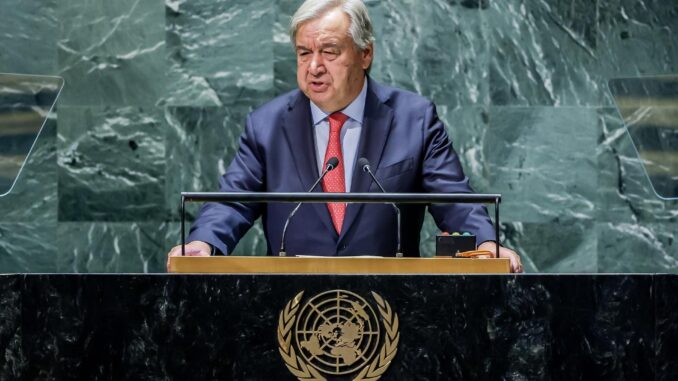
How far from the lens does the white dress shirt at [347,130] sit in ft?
16.7

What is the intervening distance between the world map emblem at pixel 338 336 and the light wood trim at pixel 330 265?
181 millimetres

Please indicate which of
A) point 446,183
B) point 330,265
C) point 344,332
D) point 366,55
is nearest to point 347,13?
point 366,55

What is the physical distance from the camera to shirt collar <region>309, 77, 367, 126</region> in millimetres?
5188

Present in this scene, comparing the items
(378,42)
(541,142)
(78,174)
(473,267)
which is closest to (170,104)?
(78,174)

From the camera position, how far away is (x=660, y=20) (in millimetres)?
7246

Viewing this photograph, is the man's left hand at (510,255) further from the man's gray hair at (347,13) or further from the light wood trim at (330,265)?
the man's gray hair at (347,13)

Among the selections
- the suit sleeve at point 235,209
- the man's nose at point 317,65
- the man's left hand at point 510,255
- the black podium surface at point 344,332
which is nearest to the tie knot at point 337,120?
the man's nose at point 317,65

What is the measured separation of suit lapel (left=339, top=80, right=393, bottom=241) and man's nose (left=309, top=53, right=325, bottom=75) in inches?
10.2

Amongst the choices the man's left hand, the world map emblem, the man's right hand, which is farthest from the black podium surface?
the man's right hand

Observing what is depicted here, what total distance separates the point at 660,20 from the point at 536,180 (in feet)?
3.76

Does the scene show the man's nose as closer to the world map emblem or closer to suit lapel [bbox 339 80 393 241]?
suit lapel [bbox 339 80 393 241]

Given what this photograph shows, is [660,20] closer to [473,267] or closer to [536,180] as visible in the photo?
[536,180]

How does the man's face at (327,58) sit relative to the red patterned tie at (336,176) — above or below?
above

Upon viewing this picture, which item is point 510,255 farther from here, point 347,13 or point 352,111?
point 347,13
